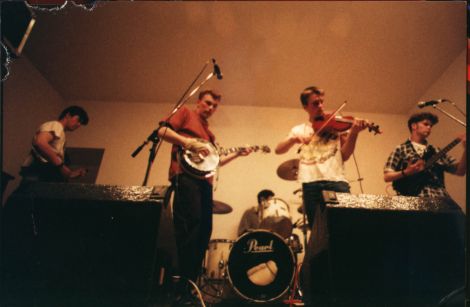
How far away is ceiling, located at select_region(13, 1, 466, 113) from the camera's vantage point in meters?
3.82

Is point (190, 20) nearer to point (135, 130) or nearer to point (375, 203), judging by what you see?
point (135, 130)

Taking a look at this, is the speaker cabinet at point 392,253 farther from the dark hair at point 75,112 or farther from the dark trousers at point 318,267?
the dark hair at point 75,112

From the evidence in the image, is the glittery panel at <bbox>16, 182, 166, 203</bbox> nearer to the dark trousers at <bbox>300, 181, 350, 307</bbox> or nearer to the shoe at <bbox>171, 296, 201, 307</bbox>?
the dark trousers at <bbox>300, 181, 350, 307</bbox>

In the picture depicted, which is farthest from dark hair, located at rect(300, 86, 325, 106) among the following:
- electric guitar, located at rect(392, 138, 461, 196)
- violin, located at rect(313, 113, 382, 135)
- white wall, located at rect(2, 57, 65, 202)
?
white wall, located at rect(2, 57, 65, 202)

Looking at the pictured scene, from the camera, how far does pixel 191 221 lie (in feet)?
7.27

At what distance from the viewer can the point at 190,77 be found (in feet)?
16.3

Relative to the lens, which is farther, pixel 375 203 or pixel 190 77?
pixel 190 77

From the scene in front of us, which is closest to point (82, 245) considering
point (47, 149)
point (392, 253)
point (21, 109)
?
point (392, 253)

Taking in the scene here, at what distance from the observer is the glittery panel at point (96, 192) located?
1.44 meters

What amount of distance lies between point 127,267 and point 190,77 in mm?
3980

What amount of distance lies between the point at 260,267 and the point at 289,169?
1343mm

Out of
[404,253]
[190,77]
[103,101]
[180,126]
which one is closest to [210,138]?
[180,126]

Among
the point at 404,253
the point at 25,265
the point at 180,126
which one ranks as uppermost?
the point at 180,126

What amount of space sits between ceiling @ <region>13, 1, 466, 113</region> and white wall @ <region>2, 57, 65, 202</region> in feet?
0.71
